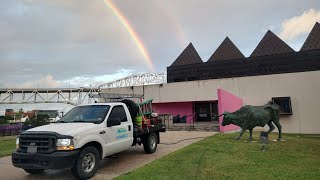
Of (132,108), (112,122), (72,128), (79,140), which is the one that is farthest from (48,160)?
(132,108)

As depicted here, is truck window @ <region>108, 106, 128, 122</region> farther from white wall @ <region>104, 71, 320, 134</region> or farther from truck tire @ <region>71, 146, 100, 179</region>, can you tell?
white wall @ <region>104, 71, 320, 134</region>

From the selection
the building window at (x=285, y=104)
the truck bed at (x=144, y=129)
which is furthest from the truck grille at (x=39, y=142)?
the building window at (x=285, y=104)

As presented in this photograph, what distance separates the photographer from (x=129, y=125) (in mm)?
8414

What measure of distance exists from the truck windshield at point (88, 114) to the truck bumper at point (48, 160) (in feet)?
4.61

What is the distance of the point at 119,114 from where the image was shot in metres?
8.21

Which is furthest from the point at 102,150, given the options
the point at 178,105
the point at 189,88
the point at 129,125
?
the point at 178,105

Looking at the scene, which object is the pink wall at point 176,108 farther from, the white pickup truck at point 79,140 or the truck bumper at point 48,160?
the truck bumper at point 48,160

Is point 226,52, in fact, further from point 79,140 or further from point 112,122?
point 79,140

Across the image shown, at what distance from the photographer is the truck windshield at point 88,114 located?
7488 mm

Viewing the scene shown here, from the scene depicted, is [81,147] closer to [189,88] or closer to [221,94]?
[221,94]

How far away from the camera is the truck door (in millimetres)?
7420

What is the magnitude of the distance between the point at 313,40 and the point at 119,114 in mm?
39858

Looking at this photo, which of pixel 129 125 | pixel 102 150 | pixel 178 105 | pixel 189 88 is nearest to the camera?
pixel 102 150

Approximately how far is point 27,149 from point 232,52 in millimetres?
39713
